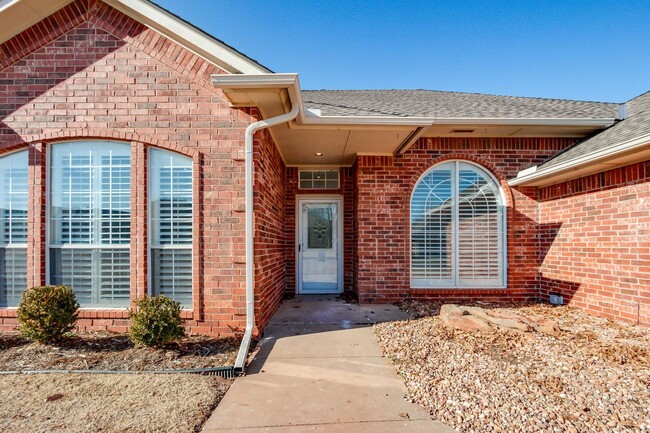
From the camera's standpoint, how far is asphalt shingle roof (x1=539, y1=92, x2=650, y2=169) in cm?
502

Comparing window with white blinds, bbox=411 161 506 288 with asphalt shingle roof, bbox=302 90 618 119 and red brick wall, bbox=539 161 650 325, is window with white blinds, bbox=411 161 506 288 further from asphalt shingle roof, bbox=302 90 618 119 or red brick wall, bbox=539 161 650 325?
asphalt shingle roof, bbox=302 90 618 119

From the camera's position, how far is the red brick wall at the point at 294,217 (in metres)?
7.79

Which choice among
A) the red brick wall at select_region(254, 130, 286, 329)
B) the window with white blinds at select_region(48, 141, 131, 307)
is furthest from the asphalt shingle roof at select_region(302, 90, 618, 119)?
the window with white blinds at select_region(48, 141, 131, 307)

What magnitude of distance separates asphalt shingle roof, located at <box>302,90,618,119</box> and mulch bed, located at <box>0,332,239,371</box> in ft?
12.3

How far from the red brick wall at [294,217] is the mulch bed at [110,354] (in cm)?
364

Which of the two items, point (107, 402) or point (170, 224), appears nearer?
point (107, 402)

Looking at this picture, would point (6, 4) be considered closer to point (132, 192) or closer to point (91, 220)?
point (132, 192)

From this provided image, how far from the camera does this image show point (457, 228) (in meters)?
6.65

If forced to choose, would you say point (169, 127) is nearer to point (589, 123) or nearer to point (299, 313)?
point (299, 313)

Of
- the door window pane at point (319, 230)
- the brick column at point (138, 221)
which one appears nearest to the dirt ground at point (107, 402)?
the brick column at point (138, 221)

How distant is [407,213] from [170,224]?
4.35m

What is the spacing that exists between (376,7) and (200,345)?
7772 mm

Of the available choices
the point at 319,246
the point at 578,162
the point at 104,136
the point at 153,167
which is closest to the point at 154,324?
the point at 153,167

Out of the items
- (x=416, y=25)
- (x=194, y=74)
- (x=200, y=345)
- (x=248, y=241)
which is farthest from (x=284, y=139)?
(x=416, y=25)
